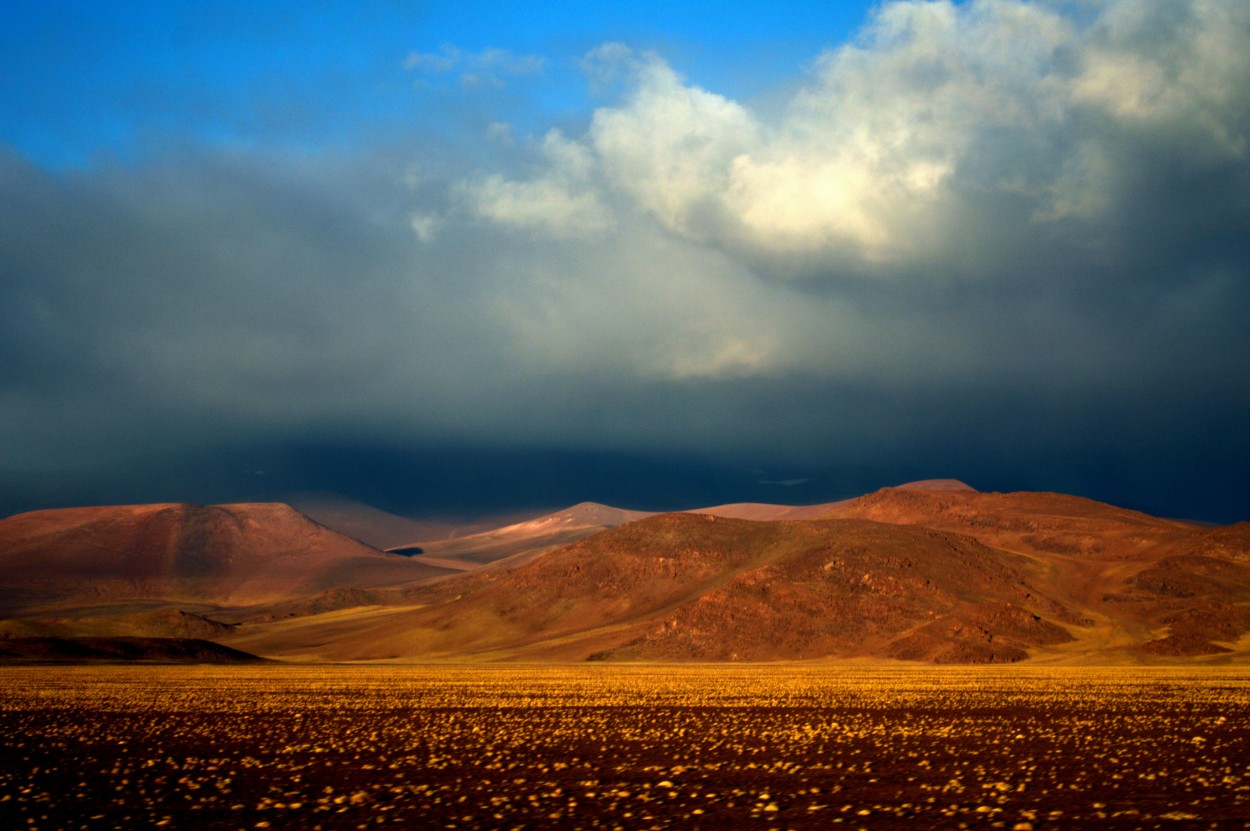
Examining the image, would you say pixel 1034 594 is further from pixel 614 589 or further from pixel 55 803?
pixel 55 803

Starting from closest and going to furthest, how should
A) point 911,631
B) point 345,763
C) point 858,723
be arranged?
point 345,763, point 858,723, point 911,631

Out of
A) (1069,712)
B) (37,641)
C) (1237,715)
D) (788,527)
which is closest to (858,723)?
(1069,712)

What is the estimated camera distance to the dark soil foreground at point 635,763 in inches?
754

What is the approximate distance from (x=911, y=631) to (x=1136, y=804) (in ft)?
415

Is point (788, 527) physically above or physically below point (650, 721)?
above

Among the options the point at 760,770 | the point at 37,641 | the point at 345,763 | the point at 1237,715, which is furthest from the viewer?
the point at 37,641

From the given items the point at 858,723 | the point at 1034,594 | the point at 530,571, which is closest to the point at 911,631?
the point at 1034,594

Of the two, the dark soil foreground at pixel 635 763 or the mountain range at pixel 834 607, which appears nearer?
the dark soil foreground at pixel 635 763

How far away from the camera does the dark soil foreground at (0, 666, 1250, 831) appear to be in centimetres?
1914

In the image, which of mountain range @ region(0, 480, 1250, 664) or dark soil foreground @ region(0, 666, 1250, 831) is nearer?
dark soil foreground @ region(0, 666, 1250, 831)

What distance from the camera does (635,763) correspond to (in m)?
26.5

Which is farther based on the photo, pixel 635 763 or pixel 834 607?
pixel 834 607

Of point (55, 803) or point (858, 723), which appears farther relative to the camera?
point (858, 723)

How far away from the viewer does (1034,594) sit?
15912 cm
